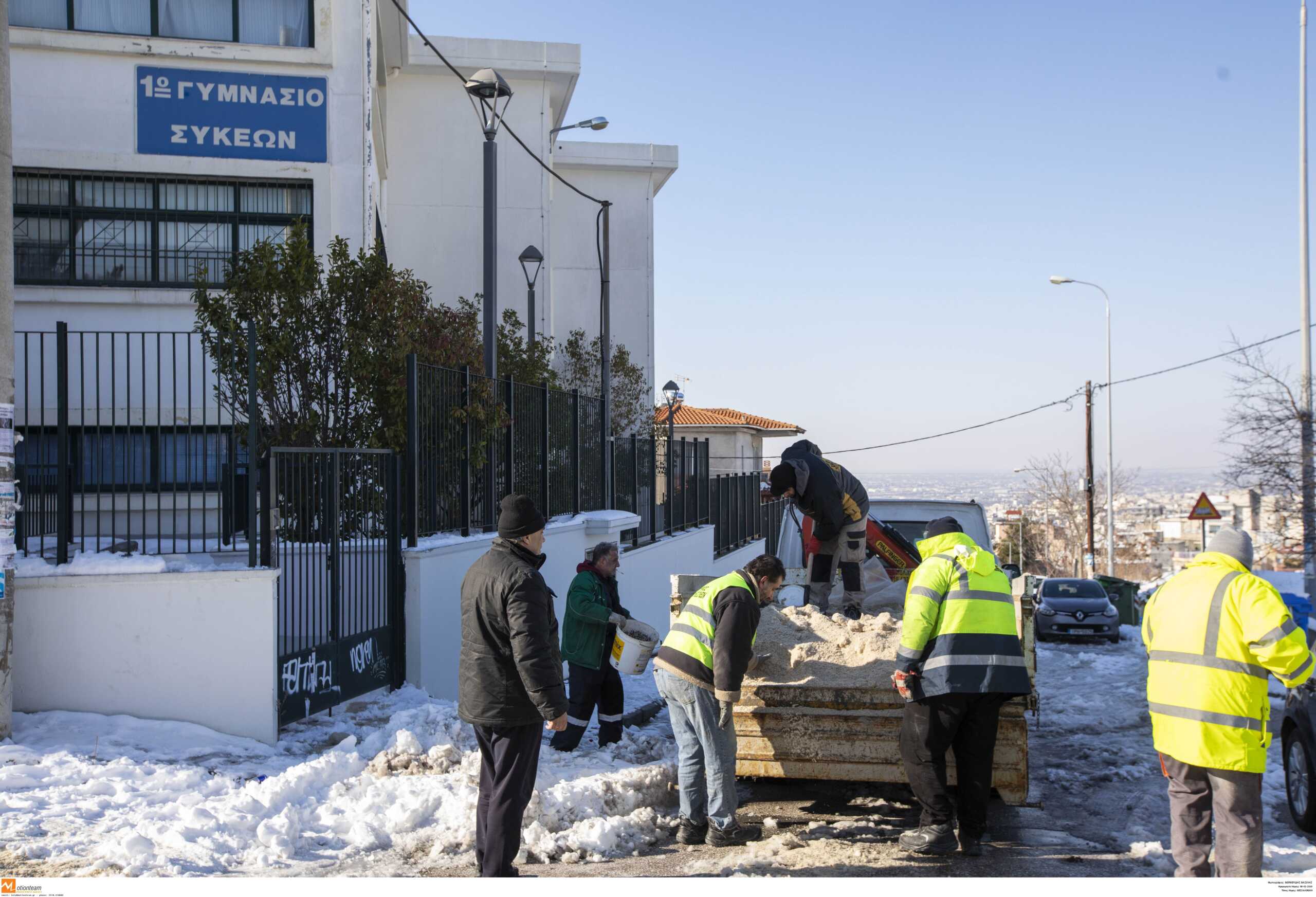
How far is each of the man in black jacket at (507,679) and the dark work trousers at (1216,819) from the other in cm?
277

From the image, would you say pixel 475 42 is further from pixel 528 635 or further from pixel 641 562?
pixel 528 635

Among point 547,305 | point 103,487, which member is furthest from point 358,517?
point 547,305

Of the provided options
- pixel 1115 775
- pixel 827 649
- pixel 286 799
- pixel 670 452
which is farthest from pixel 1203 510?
pixel 286 799

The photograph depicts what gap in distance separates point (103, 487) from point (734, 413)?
48005mm

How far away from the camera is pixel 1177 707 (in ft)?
15.9

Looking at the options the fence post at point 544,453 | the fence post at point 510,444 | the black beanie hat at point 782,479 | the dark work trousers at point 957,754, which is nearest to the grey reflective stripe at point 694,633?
the dark work trousers at point 957,754

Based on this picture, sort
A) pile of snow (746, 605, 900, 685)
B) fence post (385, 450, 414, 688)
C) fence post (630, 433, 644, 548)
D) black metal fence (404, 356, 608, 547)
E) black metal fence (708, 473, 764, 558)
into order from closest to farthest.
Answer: pile of snow (746, 605, 900, 685), fence post (385, 450, 414, 688), black metal fence (404, 356, 608, 547), fence post (630, 433, 644, 548), black metal fence (708, 473, 764, 558)

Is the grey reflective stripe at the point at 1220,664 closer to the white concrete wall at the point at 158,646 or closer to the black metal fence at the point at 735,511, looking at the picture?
the white concrete wall at the point at 158,646

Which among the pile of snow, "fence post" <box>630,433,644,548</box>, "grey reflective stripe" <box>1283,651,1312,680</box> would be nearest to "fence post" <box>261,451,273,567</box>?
the pile of snow

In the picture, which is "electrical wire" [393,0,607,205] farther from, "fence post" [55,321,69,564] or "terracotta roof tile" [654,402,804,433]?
"terracotta roof tile" [654,402,804,433]

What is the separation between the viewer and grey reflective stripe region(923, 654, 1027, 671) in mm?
5977

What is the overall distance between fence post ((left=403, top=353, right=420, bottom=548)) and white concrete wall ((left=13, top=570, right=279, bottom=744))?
2132mm

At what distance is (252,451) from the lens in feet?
24.7

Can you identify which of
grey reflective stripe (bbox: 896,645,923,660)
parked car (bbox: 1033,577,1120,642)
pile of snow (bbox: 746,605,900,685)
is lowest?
parked car (bbox: 1033,577,1120,642)
